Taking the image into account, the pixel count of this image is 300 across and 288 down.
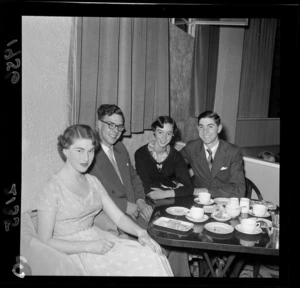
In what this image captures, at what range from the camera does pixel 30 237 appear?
1.51 meters

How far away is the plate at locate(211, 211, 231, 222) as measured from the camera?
1.69m

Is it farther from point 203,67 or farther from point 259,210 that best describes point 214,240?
point 203,67

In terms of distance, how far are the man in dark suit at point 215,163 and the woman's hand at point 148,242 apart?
0.66m

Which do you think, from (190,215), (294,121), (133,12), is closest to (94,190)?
(190,215)

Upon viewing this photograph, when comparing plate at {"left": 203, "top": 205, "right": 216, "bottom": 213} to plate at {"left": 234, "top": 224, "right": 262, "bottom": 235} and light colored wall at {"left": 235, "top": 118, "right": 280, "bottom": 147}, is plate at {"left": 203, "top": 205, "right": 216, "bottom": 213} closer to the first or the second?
plate at {"left": 234, "top": 224, "right": 262, "bottom": 235}

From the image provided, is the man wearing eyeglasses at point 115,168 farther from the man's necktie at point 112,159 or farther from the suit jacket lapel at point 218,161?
the suit jacket lapel at point 218,161

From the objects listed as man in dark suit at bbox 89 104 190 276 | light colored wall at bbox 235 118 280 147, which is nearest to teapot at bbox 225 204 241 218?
man in dark suit at bbox 89 104 190 276

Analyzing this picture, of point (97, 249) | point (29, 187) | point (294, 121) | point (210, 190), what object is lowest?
point (97, 249)

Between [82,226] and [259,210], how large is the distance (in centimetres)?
92

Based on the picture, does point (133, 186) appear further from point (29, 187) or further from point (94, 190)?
point (29, 187)

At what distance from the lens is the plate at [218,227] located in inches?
62.0

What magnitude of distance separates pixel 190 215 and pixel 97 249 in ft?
1.58

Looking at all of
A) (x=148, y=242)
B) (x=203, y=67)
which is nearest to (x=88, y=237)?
(x=148, y=242)

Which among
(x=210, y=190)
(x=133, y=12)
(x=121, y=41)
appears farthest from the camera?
(x=210, y=190)
